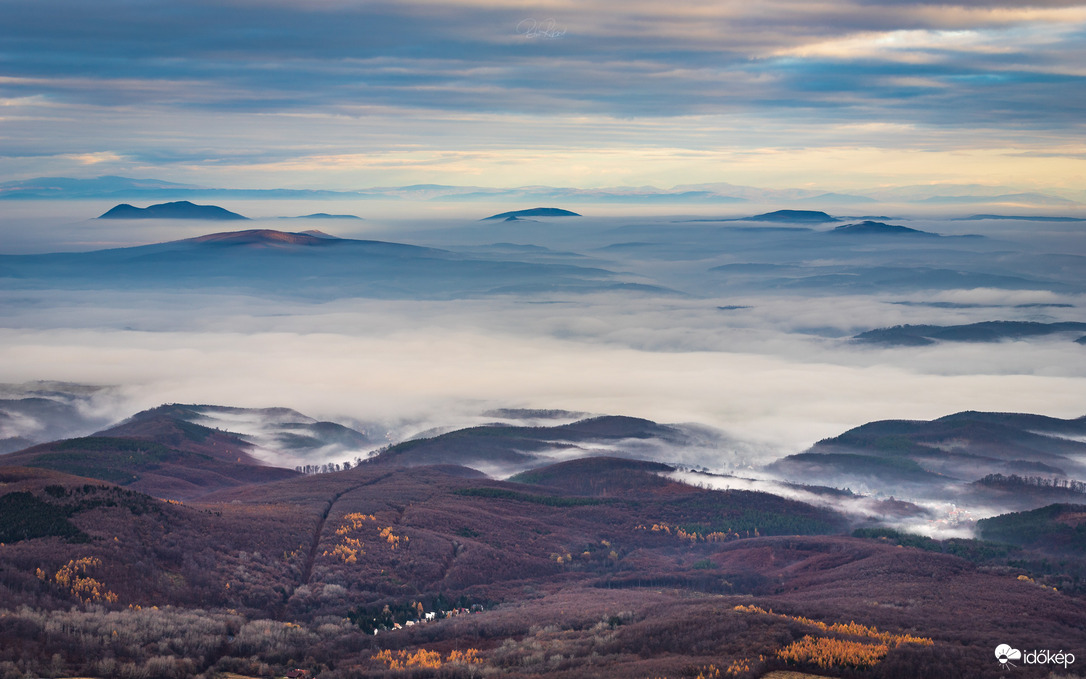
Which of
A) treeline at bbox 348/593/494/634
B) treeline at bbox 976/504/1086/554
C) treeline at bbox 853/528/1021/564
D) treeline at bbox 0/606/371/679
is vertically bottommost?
treeline at bbox 976/504/1086/554

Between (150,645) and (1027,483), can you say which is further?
(1027,483)

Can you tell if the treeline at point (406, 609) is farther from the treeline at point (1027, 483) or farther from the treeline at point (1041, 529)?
the treeline at point (1027, 483)

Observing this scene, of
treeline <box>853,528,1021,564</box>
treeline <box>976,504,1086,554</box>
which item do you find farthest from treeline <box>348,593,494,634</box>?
treeline <box>976,504,1086,554</box>

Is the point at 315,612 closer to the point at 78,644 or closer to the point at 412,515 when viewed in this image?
the point at 78,644

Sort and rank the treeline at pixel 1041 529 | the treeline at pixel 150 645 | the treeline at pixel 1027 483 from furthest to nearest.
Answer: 1. the treeline at pixel 1027 483
2. the treeline at pixel 1041 529
3. the treeline at pixel 150 645

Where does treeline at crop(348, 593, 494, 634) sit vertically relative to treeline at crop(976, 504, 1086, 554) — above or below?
above

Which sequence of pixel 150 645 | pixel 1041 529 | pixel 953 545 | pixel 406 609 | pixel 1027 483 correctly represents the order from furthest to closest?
1. pixel 1027 483
2. pixel 1041 529
3. pixel 953 545
4. pixel 406 609
5. pixel 150 645

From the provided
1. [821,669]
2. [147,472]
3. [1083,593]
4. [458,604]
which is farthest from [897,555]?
[147,472]

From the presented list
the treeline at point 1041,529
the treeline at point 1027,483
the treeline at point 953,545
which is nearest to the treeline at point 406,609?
the treeline at point 953,545

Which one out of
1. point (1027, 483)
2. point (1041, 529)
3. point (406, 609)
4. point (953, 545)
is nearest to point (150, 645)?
point (406, 609)

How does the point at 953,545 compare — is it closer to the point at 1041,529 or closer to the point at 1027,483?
the point at 1041,529

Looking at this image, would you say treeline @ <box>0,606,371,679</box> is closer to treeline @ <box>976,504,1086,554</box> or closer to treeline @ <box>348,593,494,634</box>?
treeline @ <box>348,593,494,634</box>
